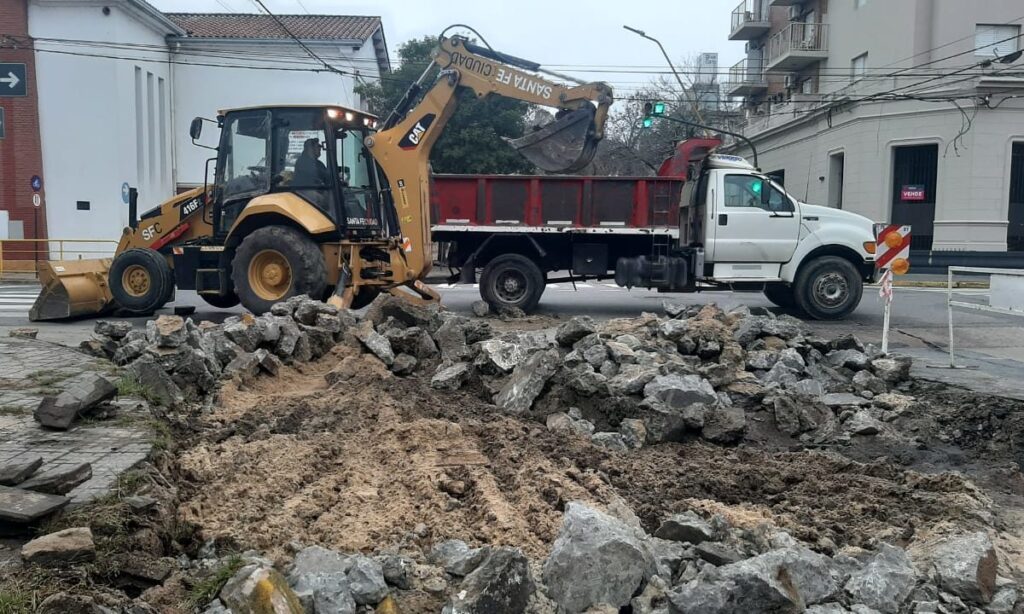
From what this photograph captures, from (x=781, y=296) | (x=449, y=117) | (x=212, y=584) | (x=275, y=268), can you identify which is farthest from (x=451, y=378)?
(x=781, y=296)

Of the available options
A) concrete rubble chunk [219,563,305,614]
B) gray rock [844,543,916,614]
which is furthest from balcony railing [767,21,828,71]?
concrete rubble chunk [219,563,305,614]

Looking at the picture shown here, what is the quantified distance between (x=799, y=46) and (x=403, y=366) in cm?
3142

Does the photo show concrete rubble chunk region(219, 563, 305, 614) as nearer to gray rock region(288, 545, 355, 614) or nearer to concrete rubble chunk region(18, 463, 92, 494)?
gray rock region(288, 545, 355, 614)

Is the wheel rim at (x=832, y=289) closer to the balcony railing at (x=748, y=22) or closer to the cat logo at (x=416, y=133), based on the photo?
the cat logo at (x=416, y=133)

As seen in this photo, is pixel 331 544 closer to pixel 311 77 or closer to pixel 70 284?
pixel 70 284

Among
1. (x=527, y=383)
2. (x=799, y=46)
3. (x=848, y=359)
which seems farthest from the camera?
(x=799, y=46)

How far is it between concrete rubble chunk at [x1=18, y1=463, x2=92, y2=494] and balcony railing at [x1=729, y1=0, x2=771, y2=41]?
41.6 meters

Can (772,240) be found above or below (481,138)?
below

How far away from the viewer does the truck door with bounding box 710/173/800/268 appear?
14.0 m

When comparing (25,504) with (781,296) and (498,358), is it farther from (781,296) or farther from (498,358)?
(781,296)

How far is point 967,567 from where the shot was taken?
3.76 metres

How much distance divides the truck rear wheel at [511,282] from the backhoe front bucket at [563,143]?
1.69m

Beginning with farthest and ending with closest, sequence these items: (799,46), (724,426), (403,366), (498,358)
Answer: (799,46)
(403,366)
(498,358)
(724,426)

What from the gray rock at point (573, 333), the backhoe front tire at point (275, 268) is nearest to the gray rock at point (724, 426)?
the gray rock at point (573, 333)
